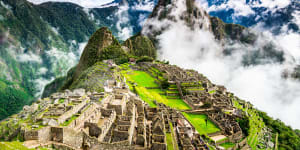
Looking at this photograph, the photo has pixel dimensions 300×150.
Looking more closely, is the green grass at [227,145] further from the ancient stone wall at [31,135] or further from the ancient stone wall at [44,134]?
the ancient stone wall at [31,135]

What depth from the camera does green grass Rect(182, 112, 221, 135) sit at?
115 ft

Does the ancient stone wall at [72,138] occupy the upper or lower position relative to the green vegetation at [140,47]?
lower

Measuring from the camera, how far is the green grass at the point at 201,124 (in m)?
35.0

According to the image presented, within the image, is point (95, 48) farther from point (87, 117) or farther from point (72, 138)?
point (72, 138)

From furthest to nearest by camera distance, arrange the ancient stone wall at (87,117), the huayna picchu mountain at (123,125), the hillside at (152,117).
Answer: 1. the ancient stone wall at (87,117)
2. the hillside at (152,117)
3. the huayna picchu mountain at (123,125)

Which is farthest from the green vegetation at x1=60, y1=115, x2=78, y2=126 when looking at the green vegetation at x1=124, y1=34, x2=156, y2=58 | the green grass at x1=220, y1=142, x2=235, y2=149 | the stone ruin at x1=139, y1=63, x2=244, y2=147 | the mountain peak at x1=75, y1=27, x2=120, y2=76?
the green vegetation at x1=124, y1=34, x2=156, y2=58

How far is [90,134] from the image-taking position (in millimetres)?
16844

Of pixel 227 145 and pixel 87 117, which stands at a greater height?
pixel 87 117

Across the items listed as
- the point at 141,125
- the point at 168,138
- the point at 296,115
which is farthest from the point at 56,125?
the point at 296,115

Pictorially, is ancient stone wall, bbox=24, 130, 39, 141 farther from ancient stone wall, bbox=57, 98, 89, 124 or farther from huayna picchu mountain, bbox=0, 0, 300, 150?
ancient stone wall, bbox=57, 98, 89, 124

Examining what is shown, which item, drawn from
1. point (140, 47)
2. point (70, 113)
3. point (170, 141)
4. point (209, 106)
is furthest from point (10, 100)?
point (170, 141)

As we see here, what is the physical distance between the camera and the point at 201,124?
37406 millimetres

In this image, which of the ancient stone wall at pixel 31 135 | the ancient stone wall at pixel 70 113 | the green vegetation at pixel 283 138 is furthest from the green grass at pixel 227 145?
the ancient stone wall at pixel 31 135

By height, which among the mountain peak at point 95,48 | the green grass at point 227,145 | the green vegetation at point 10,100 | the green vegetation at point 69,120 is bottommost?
the green vegetation at point 10,100
